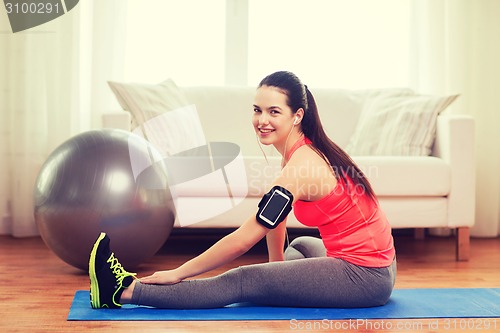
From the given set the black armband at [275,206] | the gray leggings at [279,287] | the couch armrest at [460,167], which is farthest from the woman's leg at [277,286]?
the couch armrest at [460,167]

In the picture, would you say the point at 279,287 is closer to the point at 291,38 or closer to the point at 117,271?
the point at 117,271

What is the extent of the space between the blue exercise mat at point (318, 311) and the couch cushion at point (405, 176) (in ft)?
3.12

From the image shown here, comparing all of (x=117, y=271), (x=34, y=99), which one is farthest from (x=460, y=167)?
(x=34, y=99)

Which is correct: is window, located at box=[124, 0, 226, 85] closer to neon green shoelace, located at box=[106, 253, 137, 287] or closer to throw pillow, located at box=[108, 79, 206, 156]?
throw pillow, located at box=[108, 79, 206, 156]

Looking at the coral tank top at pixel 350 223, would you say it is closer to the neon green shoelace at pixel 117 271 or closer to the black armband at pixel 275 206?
the black armband at pixel 275 206

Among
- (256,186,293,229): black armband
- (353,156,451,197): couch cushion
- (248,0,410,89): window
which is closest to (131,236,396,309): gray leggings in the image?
(256,186,293,229): black armband

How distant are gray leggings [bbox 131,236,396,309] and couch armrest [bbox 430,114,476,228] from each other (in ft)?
4.27

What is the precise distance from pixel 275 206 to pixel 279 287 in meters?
0.31

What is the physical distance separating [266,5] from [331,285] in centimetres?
276

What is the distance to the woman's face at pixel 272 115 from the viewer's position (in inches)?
86.6

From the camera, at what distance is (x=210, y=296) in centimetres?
218

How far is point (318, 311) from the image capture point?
2.21m

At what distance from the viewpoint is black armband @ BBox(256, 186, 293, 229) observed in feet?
6.62

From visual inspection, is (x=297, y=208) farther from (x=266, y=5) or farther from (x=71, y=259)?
(x=266, y=5)
